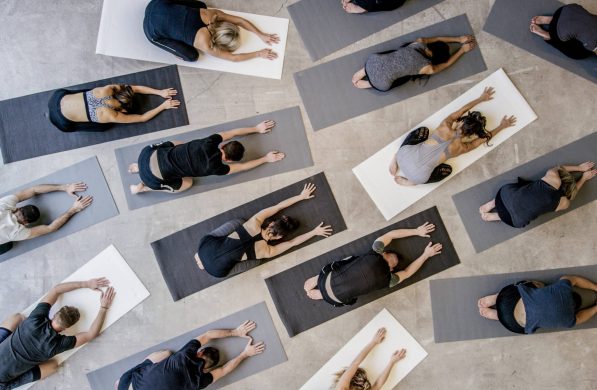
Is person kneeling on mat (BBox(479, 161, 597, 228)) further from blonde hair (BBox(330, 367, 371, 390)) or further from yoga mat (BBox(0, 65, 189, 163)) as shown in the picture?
yoga mat (BBox(0, 65, 189, 163))

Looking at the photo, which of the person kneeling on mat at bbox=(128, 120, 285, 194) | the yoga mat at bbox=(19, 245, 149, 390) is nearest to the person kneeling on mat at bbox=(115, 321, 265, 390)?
the yoga mat at bbox=(19, 245, 149, 390)

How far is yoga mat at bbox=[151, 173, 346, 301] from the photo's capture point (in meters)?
3.56

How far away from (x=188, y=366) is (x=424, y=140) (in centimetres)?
234

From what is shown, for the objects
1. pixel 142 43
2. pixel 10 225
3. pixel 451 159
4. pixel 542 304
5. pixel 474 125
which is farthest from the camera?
pixel 142 43

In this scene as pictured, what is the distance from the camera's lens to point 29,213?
3480 mm

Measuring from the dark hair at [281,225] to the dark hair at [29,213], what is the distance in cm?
172

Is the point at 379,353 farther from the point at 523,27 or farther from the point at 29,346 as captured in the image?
the point at 523,27

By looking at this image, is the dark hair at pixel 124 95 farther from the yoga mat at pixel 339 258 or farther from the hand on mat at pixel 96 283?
the yoga mat at pixel 339 258

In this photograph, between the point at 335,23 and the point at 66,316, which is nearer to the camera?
the point at 66,316

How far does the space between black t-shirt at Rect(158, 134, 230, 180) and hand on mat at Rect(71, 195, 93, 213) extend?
28.0 inches

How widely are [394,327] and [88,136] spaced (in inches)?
108

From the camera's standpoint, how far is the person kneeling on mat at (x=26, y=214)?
3432 mm

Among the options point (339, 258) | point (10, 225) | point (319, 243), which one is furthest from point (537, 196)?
point (10, 225)

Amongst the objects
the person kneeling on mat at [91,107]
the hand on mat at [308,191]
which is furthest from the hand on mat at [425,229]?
the person kneeling on mat at [91,107]
